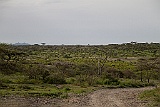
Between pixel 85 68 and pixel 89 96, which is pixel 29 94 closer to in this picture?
pixel 89 96

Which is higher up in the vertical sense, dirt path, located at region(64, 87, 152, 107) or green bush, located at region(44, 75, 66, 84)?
green bush, located at region(44, 75, 66, 84)

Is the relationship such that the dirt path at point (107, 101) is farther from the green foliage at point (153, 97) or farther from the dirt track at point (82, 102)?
the green foliage at point (153, 97)

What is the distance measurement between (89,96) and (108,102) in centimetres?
426

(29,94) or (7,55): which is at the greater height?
(7,55)

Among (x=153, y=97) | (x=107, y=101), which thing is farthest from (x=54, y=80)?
(x=153, y=97)

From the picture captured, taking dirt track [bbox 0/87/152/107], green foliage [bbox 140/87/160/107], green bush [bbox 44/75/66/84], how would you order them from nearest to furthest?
dirt track [bbox 0/87/152/107] < green foliage [bbox 140/87/160/107] < green bush [bbox 44/75/66/84]

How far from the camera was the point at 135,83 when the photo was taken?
50.1 metres

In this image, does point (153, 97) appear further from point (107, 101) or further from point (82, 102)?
point (82, 102)

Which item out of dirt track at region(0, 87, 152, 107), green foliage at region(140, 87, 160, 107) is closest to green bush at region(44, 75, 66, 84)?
dirt track at region(0, 87, 152, 107)

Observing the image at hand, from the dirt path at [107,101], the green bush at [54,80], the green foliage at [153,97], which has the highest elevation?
the green bush at [54,80]

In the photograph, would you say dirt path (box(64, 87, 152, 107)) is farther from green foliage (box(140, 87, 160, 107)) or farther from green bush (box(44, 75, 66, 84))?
green bush (box(44, 75, 66, 84))

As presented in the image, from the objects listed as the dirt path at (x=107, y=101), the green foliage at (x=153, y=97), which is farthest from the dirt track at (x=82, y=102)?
the green foliage at (x=153, y=97)

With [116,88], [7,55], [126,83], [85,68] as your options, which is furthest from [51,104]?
[85,68]

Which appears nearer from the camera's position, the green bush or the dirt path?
the dirt path
